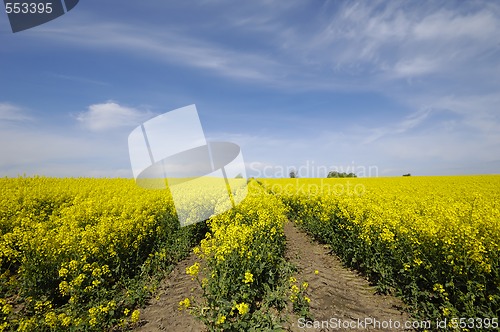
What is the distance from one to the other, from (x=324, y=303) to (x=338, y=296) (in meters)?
0.61

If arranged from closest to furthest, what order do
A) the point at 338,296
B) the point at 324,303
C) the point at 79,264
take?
the point at 79,264 < the point at 324,303 < the point at 338,296

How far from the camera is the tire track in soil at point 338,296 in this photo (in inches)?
206

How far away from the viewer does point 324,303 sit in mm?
5680

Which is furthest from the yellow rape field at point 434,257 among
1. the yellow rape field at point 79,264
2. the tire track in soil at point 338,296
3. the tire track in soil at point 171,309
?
the yellow rape field at point 79,264

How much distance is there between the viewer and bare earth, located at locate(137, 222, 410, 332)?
4902 millimetres

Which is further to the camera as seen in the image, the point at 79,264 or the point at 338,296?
the point at 338,296

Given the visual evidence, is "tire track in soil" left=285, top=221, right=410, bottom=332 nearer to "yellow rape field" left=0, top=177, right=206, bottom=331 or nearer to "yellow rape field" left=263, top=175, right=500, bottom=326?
"yellow rape field" left=263, top=175, right=500, bottom=326

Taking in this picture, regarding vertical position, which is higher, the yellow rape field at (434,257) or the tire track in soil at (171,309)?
the yellow rape field at (434,257)

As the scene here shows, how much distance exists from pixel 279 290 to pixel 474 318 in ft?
10.3

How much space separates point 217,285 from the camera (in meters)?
4.61

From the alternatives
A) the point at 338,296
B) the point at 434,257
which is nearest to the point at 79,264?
the point at 338,296

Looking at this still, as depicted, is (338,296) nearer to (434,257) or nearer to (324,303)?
(324,303)

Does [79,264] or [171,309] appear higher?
[79,264]

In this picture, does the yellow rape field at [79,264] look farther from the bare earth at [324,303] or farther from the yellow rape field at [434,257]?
the yellow rape field at [434,257]
